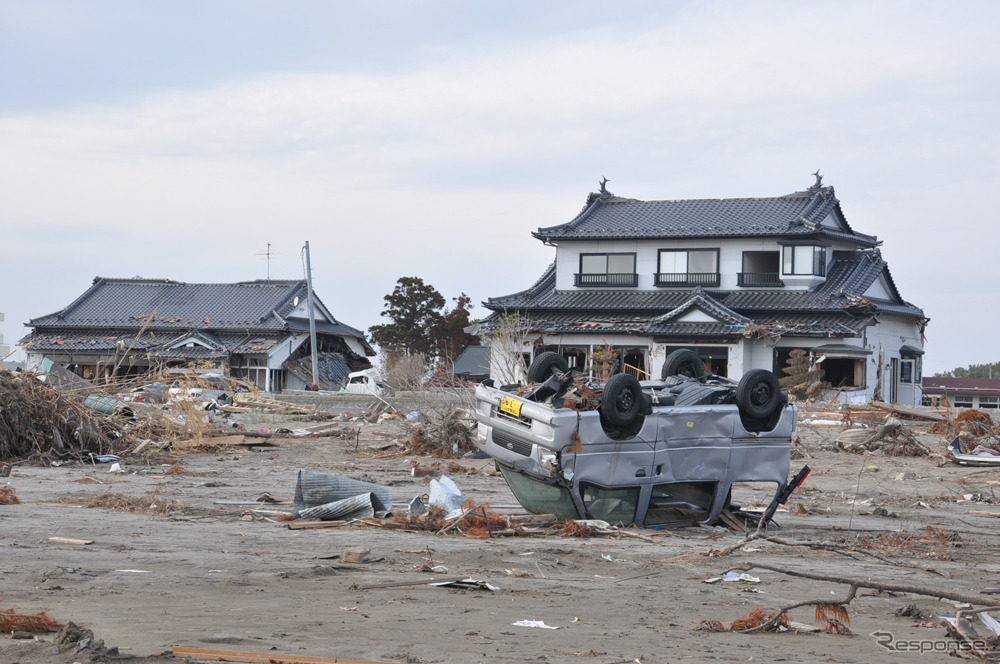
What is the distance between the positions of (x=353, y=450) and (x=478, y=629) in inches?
649

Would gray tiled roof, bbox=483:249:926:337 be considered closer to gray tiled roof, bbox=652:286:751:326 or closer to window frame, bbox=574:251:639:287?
gray tiled roof, bbox=652:286:751:326

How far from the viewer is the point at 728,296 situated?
133 ft

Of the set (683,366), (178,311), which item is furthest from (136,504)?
(178,311)

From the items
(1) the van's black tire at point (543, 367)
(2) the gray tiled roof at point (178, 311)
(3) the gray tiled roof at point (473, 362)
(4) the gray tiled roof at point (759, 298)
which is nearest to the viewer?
(1) the van's black tire at point (543, 367)

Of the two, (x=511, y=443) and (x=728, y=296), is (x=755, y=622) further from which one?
(x=728, y=296)

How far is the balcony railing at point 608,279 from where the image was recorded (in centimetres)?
4247

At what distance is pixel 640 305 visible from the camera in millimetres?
40750

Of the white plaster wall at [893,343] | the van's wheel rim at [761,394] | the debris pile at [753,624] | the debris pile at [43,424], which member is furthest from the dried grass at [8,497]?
the white plaster wall at [893,343]

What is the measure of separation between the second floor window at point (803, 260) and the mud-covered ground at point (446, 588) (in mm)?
26292

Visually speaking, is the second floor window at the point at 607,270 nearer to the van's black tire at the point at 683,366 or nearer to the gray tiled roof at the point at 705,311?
the gray tiled roof at the point at 705,311

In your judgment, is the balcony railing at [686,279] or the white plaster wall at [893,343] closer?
the white plaster wall at [893,343]

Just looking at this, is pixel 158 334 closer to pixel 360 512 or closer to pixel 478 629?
pixel 360 512

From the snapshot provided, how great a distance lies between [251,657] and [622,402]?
19.1 feet

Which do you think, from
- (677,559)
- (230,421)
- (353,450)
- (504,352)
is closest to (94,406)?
(353,450)
